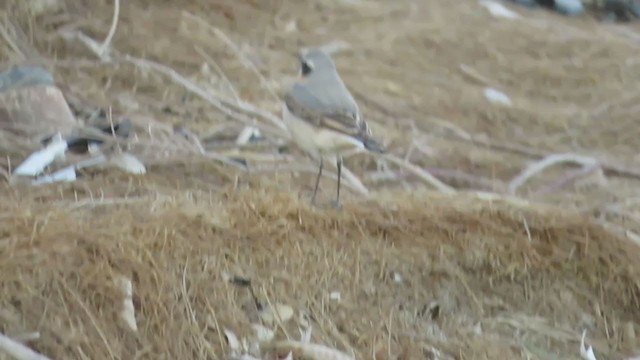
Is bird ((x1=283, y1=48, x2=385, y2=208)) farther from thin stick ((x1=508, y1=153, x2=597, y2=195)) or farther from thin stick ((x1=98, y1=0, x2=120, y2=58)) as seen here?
thin stick ((x1=98, y1=0, x2=120, y2=58))

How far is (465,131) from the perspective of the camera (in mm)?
2920

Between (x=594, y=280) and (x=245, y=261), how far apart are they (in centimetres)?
72

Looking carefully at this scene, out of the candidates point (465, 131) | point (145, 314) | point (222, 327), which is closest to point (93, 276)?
point (145, 314)

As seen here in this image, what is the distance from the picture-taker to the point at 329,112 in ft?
6.83

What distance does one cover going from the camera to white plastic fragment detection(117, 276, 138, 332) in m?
1.62

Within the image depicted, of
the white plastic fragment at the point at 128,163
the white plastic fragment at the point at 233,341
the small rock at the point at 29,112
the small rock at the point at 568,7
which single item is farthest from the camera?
the small rock at the point at 568,7

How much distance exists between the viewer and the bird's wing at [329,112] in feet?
6.79

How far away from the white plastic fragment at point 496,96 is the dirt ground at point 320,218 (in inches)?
1.4

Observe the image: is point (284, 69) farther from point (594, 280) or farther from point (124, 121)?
point (594, 280)

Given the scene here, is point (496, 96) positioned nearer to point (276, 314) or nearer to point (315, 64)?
point (315, 64)

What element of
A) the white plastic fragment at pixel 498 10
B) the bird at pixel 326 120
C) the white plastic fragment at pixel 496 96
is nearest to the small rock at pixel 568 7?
the white plastic fragment at pixel 498 10

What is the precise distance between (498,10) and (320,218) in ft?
7.74

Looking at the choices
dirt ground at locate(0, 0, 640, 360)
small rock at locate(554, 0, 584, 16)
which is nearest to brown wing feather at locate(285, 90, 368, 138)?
dirt ground at locate(0, 0, 640, 360)

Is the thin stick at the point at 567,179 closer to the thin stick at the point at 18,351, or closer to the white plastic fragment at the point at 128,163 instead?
the white plastic fragment at the point at 128,163
